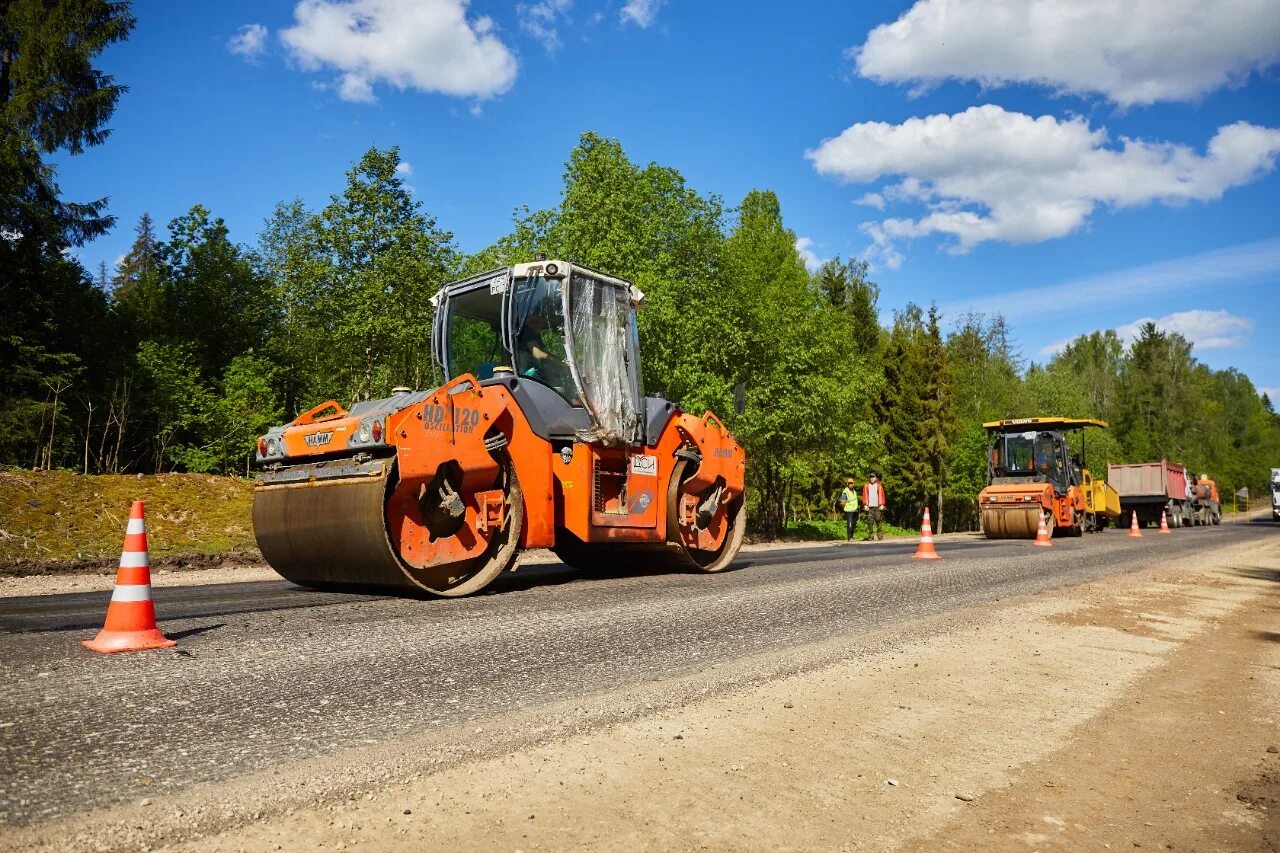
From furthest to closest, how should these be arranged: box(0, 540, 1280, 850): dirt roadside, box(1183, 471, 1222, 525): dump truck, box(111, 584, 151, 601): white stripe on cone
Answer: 1. box(1183, 471, 1222, 525): dump truck
2. box(111, 584, 151, 601): white stripe on cone
3. box(0, 540, 1280, 850): dirt roadside

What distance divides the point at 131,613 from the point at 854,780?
377 centimetres

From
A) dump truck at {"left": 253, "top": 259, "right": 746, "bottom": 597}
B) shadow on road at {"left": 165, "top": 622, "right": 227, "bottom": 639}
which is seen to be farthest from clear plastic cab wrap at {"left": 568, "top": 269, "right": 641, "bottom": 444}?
shadow on road at {"left": 165, "top": 622, "right": 227, "bottom": 639}

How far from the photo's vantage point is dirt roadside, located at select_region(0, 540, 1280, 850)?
2482mm

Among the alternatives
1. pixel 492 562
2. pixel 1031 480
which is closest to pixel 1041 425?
pixel 1031 480

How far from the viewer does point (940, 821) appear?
2.78 meters

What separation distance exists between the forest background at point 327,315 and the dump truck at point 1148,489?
231 inches

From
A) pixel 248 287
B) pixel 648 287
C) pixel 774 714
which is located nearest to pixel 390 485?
pixel 774 714

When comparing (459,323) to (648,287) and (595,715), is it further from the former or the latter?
(648,287)

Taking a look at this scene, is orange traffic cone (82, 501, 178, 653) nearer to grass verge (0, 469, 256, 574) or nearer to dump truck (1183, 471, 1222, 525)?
grass verge (0, 469, 256, 574)

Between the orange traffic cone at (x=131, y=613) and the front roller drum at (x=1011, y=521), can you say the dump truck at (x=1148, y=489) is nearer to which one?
the front roller drum at (x=1011, y=521)

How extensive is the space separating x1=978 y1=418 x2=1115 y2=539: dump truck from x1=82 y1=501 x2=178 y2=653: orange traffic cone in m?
21.6

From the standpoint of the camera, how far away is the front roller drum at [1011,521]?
22359mm

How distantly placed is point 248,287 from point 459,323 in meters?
29.6

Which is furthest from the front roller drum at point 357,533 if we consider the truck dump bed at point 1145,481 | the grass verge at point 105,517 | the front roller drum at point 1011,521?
the truck dump bed at point 1145,481
